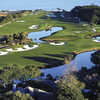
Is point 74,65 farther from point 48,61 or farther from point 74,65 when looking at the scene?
point 48,61

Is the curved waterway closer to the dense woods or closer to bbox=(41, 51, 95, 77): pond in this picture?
bbox=(41, 51, 95, 77): pond

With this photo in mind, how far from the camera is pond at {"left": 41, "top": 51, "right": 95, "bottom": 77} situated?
130 feet

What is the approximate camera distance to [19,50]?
176 feet

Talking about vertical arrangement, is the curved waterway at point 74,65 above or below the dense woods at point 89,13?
below

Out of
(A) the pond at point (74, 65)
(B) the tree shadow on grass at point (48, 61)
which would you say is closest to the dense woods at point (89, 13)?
(A) the pond at point (74, 65)

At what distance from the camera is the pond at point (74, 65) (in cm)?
3953

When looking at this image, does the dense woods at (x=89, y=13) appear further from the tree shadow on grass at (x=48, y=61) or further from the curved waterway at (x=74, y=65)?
the tree shadow on grass at (x=48, y=61)

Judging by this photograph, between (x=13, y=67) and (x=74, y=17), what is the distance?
320ft

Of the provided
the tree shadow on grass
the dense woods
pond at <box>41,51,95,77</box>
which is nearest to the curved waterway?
pond at <box>41,51,95,77</box>

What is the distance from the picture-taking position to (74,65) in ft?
140

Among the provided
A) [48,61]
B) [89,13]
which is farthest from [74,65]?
[89,13]

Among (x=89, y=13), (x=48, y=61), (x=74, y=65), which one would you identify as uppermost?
(x=89, y=13)

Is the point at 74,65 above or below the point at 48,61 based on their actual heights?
below

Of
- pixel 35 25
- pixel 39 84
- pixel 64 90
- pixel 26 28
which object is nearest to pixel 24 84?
pixel 39 84
